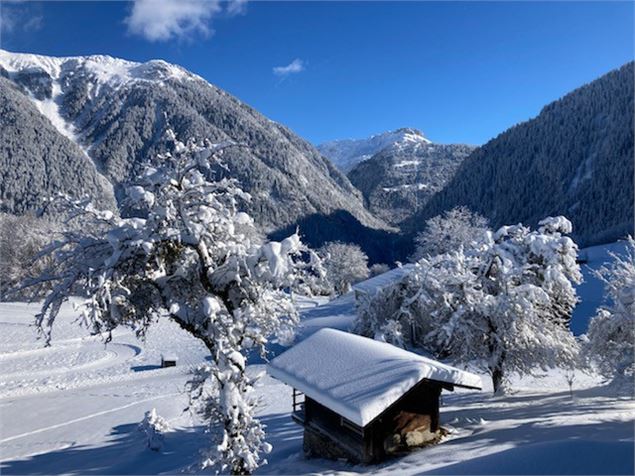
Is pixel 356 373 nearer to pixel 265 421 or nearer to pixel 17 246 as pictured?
→ pixel 265 421

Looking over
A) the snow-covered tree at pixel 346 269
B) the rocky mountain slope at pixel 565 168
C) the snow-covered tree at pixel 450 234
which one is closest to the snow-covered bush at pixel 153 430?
the snow-covered tree at pixel 450 234

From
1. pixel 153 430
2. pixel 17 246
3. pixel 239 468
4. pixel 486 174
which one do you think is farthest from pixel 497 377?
pixel 486 174

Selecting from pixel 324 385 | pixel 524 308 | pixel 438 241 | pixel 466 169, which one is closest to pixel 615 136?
pixel 466 169

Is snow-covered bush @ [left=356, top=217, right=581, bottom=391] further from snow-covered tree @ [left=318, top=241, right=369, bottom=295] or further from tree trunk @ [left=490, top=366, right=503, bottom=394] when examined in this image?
snow-covered tree @ [left=318, top=241, right=369, bottom=295]

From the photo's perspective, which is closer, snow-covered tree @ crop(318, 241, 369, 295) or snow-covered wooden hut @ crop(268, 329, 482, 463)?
snow-covered wooden hut @ crop(268, 329, 482, 463)

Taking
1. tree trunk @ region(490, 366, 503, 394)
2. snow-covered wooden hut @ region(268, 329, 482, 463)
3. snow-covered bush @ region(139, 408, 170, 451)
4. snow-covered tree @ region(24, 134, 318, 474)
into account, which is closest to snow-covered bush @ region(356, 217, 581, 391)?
tree trunk @ region(490, 366, 503, 394)

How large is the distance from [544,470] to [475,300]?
39.8 ft

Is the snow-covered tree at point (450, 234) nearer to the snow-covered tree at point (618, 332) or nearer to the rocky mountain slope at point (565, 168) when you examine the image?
the snow-covered tree at point (618, 332)

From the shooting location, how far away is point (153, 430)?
18109 mm

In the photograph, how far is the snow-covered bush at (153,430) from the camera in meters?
17.9

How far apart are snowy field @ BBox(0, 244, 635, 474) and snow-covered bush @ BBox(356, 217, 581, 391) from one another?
6.60ft

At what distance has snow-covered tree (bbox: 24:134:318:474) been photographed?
310 inches

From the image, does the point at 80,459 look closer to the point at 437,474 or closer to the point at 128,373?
the point at 437,474

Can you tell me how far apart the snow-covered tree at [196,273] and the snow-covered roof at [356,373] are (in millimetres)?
4242
